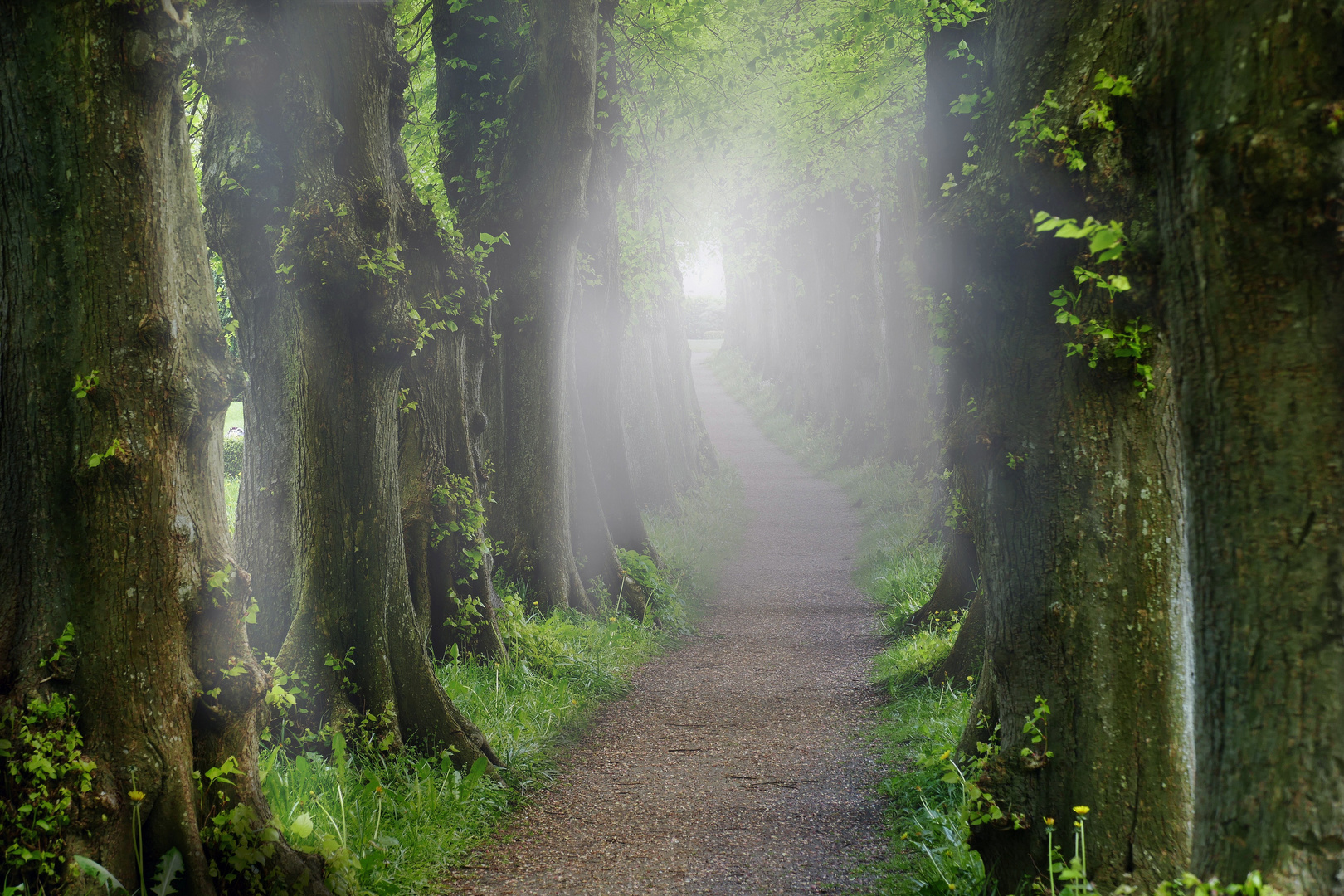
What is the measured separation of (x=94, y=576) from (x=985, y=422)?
310 cm

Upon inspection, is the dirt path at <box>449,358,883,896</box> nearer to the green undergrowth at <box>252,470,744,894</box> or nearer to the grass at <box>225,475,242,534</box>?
the green undergrowth at <box>252,470,744,894</box>

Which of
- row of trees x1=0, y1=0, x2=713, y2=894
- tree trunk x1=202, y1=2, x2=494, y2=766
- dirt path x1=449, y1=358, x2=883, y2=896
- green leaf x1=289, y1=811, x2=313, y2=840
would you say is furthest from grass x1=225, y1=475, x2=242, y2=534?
green leaf x1=289, y1=811, x2=313, y2=840

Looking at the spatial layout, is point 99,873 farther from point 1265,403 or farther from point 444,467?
point 444,467

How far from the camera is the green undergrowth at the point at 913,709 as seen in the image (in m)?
3.78

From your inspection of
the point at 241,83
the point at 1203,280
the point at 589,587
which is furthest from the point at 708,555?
the point at 1203,280

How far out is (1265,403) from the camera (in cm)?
187

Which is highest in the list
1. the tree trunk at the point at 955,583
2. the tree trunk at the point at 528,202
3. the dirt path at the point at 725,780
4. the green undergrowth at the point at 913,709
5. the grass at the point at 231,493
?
the tree trunk at the point at 528,202

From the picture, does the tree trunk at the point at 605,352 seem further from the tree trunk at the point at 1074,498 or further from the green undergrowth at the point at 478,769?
the tree trunk at the point at 1074,498

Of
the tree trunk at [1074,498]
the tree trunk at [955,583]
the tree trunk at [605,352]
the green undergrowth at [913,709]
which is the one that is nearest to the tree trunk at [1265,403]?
the tree trunk at [1074,498]

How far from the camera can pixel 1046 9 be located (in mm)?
3098

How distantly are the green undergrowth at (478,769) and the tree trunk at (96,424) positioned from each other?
0.66 meters

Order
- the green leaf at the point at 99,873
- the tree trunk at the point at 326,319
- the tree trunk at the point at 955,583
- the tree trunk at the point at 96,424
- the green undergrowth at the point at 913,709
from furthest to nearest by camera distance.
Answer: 1. the tree trunk at the point at 955,583
2. the tree trunk at the point at 326,319
3. the green undergrowth at the point at 913,709
4. the tree trunk at the point at 96,424
5. the green leaf at the point at 99,873

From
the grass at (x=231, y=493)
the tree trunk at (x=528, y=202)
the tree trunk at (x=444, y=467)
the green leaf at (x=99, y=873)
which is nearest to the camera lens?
the green leaf at (x=99, y=873)

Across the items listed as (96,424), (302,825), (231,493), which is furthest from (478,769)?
(231,493)
